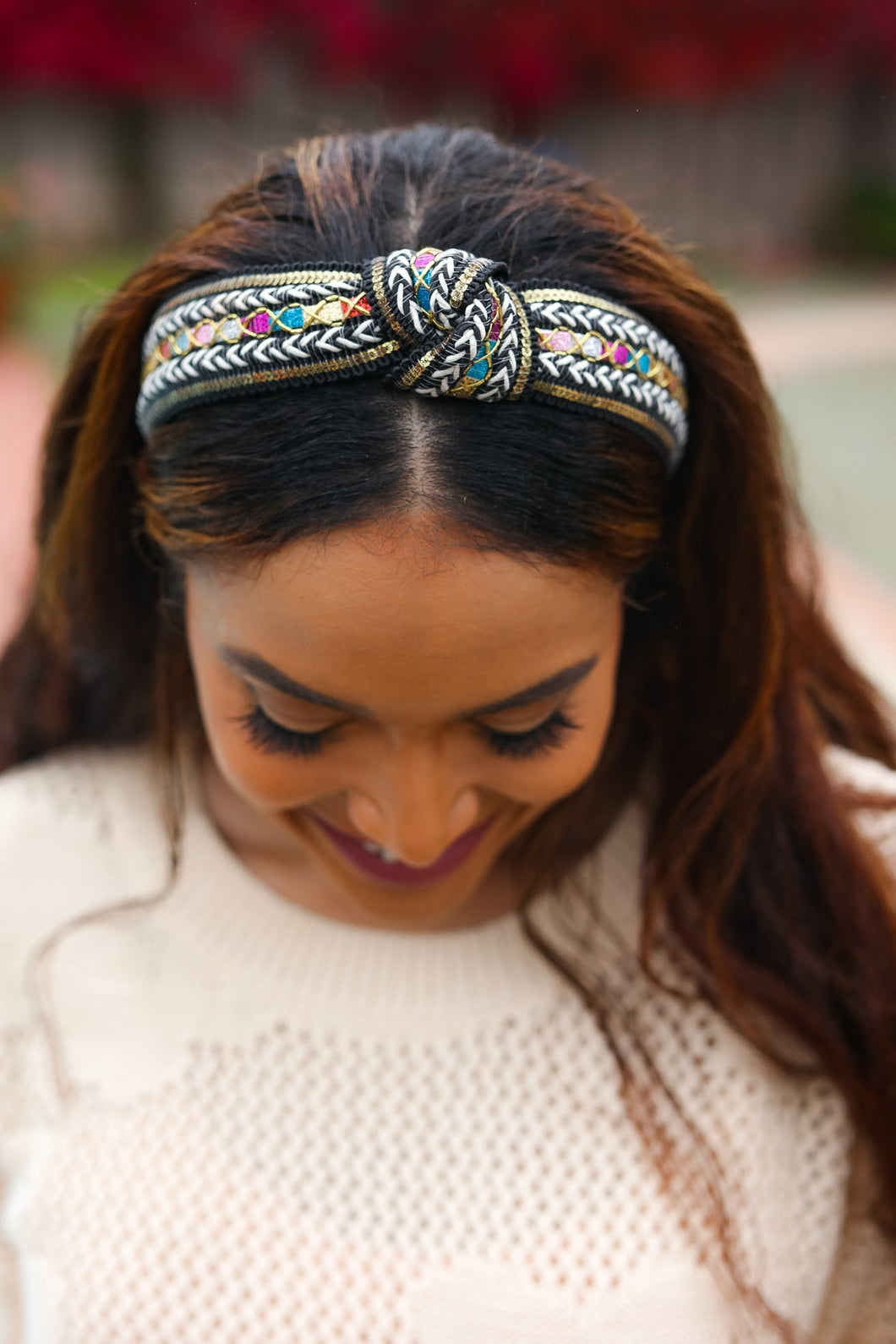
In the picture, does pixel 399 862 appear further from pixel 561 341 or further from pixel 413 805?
pixel 561 341

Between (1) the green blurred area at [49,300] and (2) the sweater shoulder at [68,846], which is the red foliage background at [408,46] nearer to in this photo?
(1) the green blurred area at [49,300]

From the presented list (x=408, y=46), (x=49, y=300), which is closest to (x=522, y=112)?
(x=408, y=46)

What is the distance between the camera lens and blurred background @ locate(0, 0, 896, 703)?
18.7ft

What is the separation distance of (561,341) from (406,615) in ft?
0.75

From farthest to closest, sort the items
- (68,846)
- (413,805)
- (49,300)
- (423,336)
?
(49,300)
(68,846)
(413,805)
(423,336)

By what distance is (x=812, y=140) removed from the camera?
6648mm

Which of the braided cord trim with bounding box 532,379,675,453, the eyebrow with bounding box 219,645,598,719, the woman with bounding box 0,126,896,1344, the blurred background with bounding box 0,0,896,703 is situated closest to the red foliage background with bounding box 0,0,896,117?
the blurred background with bounding box 0,0,896,703

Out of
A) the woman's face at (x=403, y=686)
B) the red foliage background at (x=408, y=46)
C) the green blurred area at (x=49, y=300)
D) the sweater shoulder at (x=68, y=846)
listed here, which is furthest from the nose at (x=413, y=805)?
the red foliage background at (x=408, y=46)

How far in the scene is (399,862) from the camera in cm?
→ 116

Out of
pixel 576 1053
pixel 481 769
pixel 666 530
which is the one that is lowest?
pixel 576 1053

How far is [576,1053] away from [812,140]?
661 cm

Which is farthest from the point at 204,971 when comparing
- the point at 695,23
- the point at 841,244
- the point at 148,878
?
the point at 695,23

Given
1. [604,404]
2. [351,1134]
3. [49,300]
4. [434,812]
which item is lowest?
[49,300]

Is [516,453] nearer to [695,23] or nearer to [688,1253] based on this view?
[688,1253]
